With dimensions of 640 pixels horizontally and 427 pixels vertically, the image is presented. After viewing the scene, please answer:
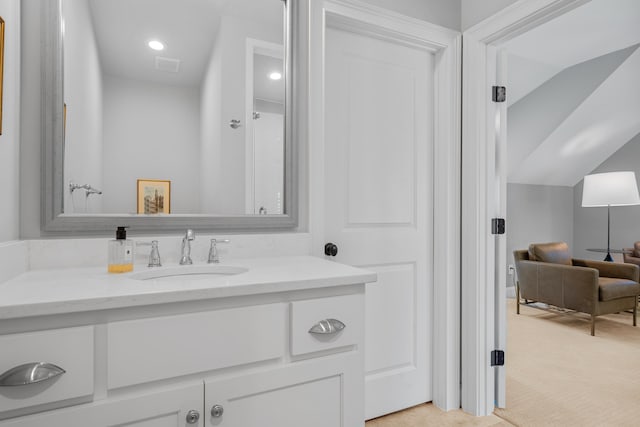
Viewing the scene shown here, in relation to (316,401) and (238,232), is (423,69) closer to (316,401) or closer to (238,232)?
(238,232)

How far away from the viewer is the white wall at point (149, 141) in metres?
1.29

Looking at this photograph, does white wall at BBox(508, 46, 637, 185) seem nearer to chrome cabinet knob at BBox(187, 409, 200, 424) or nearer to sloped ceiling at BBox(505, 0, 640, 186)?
sloped ceiling at BBox(505, 0, 640, 186)

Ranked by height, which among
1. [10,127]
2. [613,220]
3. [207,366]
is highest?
[10,127]

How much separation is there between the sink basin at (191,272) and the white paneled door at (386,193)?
60 cm

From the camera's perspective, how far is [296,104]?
1.54 meters

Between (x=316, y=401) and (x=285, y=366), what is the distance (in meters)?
0.15

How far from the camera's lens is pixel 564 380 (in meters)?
2.28

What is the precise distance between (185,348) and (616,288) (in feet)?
12.6

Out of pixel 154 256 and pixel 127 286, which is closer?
pixel 127 286

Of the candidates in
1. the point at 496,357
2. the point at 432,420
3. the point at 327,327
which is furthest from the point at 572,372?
the point at 327,327

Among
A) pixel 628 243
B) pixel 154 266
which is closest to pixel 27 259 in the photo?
pixel 154 266

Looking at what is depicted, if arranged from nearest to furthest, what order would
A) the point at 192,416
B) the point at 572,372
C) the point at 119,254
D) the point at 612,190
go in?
1. the point at 192,416
2. the point at 119,254
3. the point at 572,372
4. the point at 612,190

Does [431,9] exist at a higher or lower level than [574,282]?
higher

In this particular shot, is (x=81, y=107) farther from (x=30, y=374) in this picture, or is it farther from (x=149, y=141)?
(x=30, y=374)
